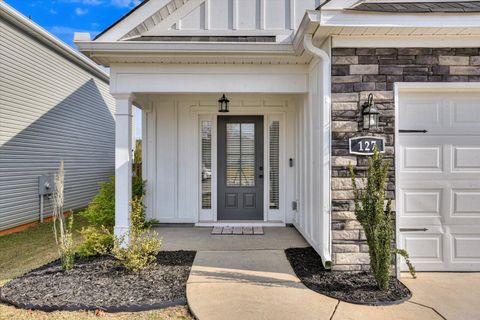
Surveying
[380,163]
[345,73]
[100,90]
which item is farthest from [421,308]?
[100,90]

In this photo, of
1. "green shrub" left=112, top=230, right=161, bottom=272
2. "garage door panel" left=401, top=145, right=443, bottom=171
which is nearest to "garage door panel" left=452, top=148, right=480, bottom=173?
"garage door panel" left=401, top=145, right=443, bottom=171

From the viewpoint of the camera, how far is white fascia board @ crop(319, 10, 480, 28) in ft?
10.3

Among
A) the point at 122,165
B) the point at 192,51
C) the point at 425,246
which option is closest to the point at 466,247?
the point at 425,246

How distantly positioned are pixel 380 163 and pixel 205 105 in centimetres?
358

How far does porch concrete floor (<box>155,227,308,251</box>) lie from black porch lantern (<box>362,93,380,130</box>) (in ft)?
6.57

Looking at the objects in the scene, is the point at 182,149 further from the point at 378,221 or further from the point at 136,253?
the point at 378,221

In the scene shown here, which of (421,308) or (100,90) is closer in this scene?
(421,308)

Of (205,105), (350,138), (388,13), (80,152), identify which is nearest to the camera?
(388,13)

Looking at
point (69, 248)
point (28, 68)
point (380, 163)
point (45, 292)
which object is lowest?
point (45, 292)

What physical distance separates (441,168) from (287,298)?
230 cm

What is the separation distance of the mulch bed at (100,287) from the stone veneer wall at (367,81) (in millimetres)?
1806

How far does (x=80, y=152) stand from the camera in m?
8.71

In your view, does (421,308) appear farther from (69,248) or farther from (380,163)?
(69,248)

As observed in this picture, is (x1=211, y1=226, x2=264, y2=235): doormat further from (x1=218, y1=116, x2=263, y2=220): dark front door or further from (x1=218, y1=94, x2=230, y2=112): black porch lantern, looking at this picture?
(x1=218, y1=94, x2=230, y2=112): black porch lantern
